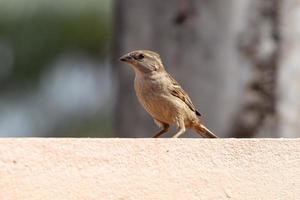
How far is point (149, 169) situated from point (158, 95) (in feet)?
5.14

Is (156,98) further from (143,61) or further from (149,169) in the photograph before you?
(149,169)

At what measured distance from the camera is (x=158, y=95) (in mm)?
6066

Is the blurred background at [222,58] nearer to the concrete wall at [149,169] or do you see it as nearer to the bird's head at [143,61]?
the bird's head at [143,61]

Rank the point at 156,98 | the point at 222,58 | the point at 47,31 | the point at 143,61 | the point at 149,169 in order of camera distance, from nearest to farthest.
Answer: the point at 149,169
the point at 156,98
the point at 143,61
the point at 222,58
the point at 47,31

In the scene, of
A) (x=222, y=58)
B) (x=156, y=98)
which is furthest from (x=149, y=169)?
(x=222, y=58)

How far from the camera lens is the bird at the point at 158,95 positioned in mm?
6031

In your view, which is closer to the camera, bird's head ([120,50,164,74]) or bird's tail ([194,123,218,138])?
bird's head ([120,50,164,74])

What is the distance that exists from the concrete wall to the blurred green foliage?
13.6 meters

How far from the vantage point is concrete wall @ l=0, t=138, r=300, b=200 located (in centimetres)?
446

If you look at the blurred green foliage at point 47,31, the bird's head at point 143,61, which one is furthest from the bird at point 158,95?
the blurred green foliage at point 47,31

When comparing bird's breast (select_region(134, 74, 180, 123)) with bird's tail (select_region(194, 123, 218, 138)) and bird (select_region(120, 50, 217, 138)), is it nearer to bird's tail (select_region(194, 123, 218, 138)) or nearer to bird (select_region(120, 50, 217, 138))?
bird (select_region(120, 50, 217, 138))

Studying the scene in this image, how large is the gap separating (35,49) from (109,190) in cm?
1452

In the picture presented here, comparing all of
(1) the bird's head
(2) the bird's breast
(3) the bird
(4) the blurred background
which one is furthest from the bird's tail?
(4) the blurred background

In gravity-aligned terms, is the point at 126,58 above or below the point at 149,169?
above
